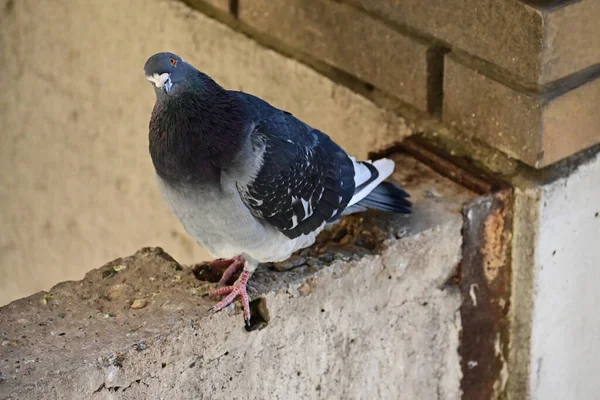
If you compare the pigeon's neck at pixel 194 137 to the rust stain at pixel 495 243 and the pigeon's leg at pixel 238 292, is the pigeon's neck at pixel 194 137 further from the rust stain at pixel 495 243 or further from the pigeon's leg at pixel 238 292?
the rust stain at pixel 495 243

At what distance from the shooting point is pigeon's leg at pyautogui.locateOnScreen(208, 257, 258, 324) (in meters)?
2.36

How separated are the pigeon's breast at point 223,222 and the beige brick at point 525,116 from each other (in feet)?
2.28

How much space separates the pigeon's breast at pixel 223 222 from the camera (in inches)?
90.0

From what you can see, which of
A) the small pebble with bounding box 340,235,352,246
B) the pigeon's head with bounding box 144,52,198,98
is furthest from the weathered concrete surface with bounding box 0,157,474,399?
the pigeon's head with bounding box 144,52,198,98

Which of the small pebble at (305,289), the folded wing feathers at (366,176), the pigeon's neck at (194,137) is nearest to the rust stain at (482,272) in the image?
the folded wing feathers at (366,176)

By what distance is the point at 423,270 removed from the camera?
274cm

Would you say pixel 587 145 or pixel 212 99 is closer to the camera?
pixel 212 99

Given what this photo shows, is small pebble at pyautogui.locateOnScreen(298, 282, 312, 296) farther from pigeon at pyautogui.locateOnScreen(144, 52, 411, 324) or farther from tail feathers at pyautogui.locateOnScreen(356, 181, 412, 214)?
tail feathers at pyautogui.locateOnScreen(356, 181, 412, 214)

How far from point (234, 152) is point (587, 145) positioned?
1058 mm

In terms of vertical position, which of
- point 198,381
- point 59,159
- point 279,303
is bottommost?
point 198,381

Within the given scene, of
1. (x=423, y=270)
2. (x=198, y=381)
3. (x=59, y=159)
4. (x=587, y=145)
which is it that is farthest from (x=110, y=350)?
(x=59, y=159)

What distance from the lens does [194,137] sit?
224 centimetres

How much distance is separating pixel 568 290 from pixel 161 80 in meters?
1.41

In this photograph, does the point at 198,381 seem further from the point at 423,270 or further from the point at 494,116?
the point at 494,116
